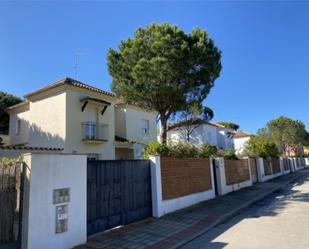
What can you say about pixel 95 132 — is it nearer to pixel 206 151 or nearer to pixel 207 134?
pixel 206 151

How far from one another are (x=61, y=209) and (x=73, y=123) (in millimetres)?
13634

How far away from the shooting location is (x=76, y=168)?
22.9 feet

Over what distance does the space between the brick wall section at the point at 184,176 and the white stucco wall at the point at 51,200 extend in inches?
158

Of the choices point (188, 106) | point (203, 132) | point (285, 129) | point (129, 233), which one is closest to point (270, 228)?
point (129, 233)

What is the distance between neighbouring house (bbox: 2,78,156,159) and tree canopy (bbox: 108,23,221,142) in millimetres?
4609

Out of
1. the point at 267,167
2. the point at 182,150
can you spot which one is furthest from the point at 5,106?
the point at 267,167

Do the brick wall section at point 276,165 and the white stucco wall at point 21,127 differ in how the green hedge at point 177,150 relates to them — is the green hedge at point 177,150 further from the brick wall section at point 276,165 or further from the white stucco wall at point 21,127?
the brick wall section at point 276,165

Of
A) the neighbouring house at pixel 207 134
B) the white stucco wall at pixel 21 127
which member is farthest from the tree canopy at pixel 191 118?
the white stucco wall at pixel 21 127

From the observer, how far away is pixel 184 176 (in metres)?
11.8

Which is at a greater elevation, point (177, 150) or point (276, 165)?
point (177, 150)

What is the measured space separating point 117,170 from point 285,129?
5542 cm

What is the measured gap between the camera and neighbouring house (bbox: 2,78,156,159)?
63.0ft

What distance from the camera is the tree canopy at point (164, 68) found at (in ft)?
43.7

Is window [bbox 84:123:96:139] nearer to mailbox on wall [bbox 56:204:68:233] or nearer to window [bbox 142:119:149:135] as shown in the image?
window [bbox 142:119:149:135]
